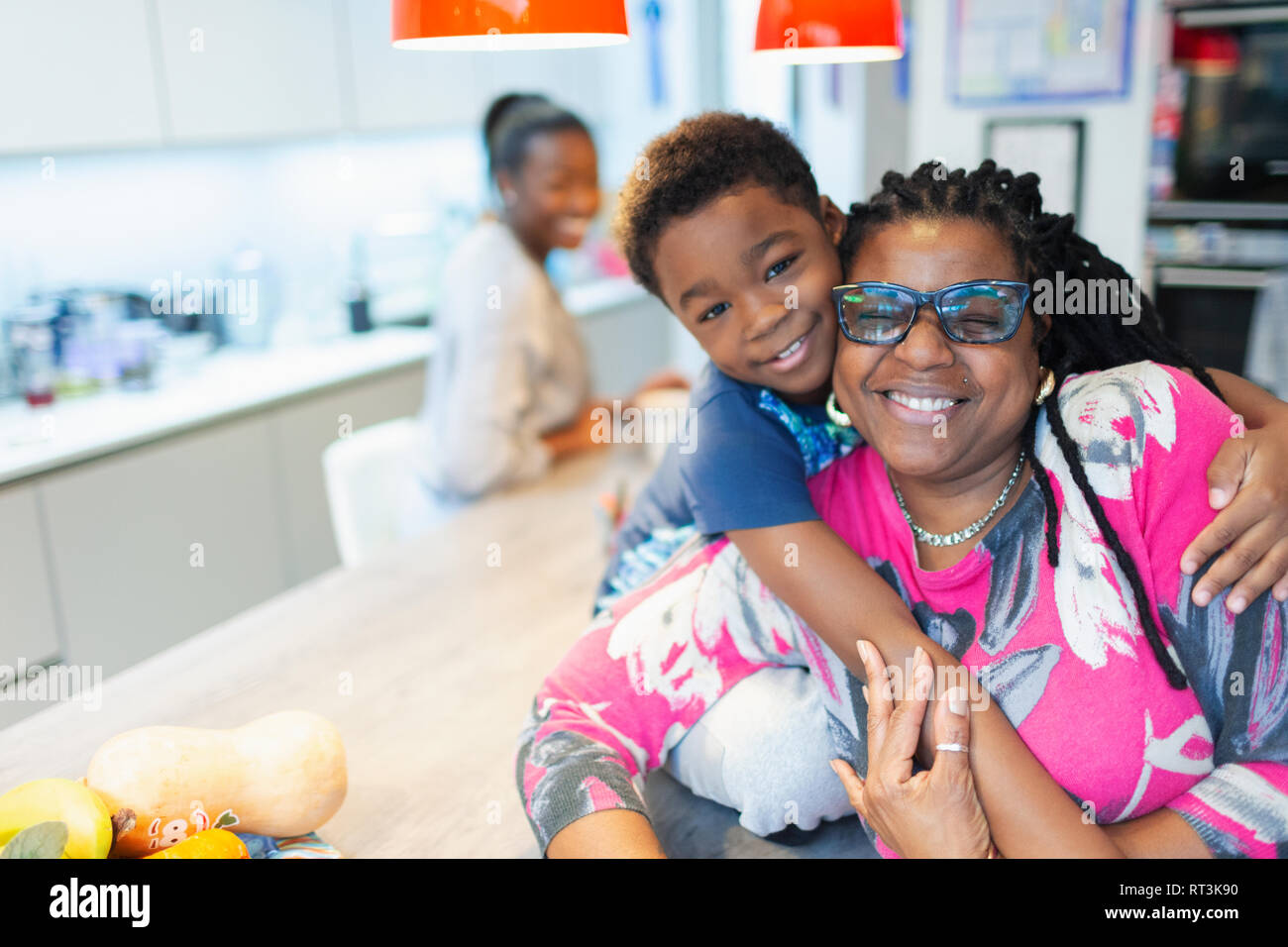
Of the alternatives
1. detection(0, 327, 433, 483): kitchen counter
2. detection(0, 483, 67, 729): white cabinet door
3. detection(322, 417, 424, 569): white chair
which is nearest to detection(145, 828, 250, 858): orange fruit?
detection(322, 417, 424, 569): white chair

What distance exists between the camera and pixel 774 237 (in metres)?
1.28

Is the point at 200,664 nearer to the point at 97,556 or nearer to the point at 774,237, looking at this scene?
the point at 774,237

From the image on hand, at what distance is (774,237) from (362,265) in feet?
10.4

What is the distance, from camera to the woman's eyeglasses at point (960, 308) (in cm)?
104

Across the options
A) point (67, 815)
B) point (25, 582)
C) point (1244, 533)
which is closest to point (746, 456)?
point (1244, 533)

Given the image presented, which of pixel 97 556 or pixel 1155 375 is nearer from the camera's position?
pixel 1155 375

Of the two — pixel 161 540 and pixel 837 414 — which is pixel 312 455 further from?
pixel 837 414

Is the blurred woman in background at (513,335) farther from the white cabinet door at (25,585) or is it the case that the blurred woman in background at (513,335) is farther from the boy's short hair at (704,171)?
the boy's short hair at (704,171)

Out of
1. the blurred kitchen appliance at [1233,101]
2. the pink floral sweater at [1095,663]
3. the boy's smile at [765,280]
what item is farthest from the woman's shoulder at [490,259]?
the blurred kitchen appliance at [1233,101]

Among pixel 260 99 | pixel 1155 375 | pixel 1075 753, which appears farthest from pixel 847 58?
pixel 260 99

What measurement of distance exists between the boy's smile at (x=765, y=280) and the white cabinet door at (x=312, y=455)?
6.89 feet

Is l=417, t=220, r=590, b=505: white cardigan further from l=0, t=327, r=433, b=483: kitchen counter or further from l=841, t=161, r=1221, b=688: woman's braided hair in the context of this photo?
l=841, t=161, r=1221, b=688: woman's braided hair

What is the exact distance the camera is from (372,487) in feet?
7.84
